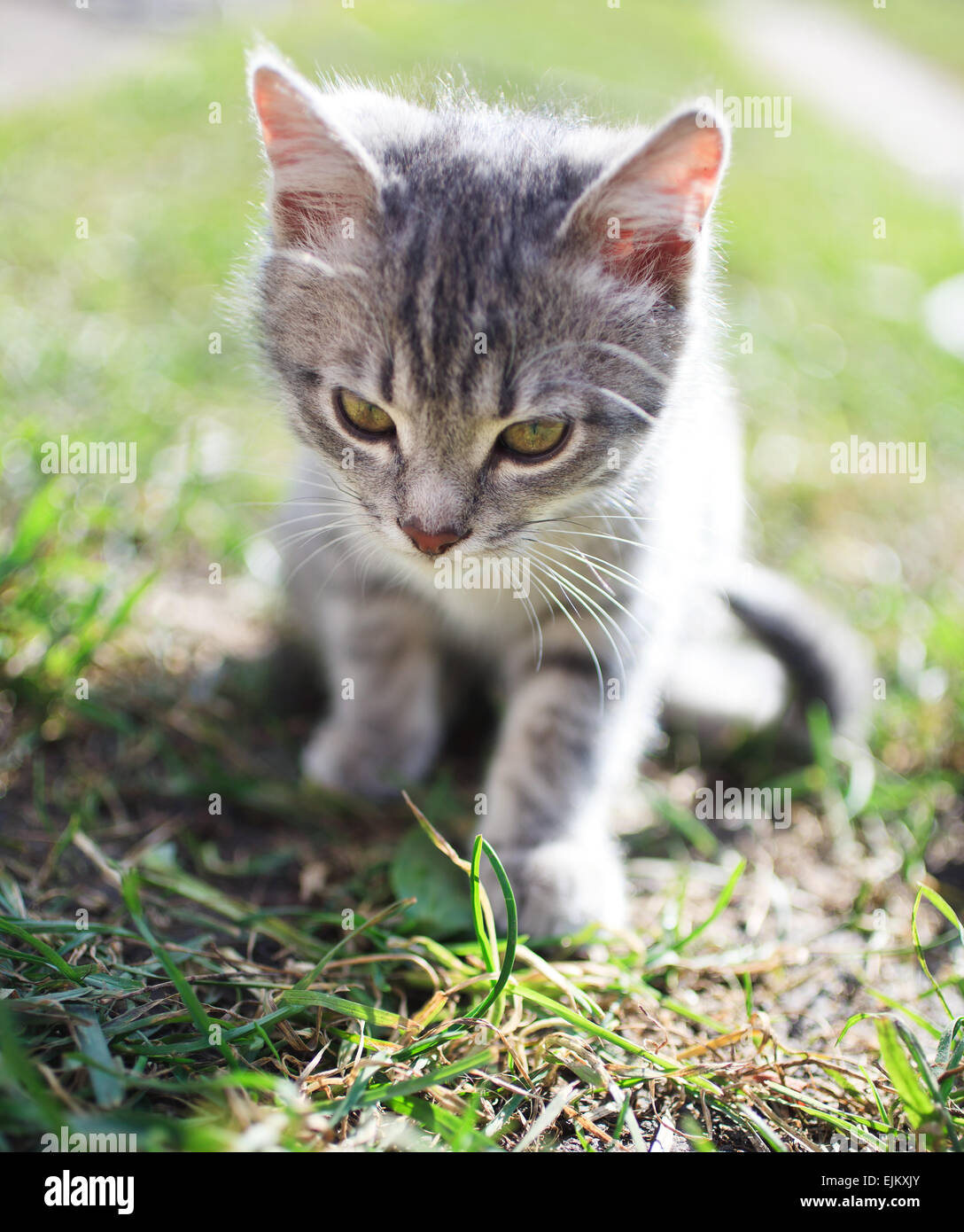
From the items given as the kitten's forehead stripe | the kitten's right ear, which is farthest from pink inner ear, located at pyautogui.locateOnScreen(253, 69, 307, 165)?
the kitten's forehead stripe

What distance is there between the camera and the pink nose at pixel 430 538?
1.43 metres

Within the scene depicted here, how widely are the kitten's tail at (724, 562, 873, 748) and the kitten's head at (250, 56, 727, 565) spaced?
638 mm

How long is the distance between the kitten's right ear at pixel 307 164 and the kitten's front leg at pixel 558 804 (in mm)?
878

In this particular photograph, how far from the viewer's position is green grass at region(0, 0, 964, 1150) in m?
1.18

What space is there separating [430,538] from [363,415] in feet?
0.82

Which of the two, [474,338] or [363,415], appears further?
[363,415]

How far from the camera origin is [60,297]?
10.9 feet

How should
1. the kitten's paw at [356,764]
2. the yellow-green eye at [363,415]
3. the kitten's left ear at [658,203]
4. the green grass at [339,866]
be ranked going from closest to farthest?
the green grass at [339,866] → the kitten's left ear at [658,203] → the yellow-green eye at [363,415] → the kitten's paw at [356,764]

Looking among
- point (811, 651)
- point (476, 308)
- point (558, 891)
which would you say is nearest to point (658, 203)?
point (476, 308)

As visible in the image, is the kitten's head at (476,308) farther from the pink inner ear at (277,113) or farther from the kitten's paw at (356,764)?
the kitten's paw at (356,764)

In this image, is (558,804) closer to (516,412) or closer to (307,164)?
(516,412)

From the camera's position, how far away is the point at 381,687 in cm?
202

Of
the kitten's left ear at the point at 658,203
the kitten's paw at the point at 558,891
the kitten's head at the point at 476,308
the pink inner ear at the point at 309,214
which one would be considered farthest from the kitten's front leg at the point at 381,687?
the kitten's left ear at the point at 658,203
